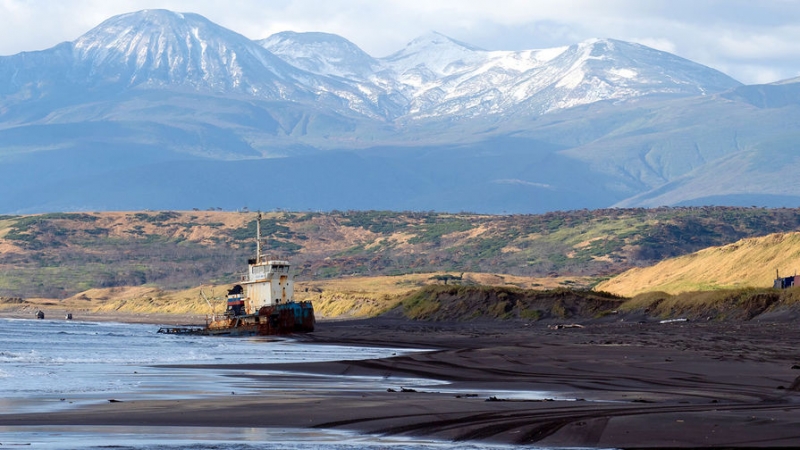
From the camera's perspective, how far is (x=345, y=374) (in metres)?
43.5

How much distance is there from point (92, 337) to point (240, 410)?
5076 centimetres

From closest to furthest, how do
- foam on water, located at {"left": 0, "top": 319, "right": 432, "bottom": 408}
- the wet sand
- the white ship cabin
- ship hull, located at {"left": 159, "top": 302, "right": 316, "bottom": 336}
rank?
1. the wet sand
2. foam on water, located at {"left": 0, "top": 319, "right": 432, "bottom": 408}
3. ship hull, located at {"left": 159, "top": 302, "right": 316, "bottom": 336}
4. the white ship cabin

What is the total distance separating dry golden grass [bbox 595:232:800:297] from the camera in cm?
9112

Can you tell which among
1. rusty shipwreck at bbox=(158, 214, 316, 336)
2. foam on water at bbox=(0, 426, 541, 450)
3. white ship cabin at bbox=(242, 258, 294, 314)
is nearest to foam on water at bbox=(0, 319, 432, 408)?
rusty shipwreck at bbox=(158, 214, 316, 336)

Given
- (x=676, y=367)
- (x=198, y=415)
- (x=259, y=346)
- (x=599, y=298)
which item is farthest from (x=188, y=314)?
(x=198, y=415)

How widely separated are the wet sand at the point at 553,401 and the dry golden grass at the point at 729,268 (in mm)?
36799

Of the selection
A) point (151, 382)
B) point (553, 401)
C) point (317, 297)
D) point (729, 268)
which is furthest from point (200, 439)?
point (317, 297)

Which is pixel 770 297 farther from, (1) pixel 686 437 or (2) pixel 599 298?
(1) pixel 686 437

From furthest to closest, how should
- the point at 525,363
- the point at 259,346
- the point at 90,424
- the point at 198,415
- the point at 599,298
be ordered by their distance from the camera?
the point at 599,298
the point at 259,346
the point at 525,363
the point at 198,415
the point at 90,424

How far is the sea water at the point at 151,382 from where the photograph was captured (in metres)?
25.0

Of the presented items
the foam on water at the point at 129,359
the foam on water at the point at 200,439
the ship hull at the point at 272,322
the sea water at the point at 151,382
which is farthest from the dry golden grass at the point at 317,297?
the foam on water at the point at 200,439

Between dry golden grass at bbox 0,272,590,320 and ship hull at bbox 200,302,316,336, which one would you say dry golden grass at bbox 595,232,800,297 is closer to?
dry golden grass at bbox 0,272,590,320

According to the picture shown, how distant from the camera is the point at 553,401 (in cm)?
3172

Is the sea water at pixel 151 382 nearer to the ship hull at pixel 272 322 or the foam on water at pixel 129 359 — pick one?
the foam on water at pixel 129 359
